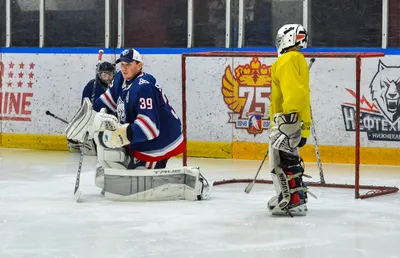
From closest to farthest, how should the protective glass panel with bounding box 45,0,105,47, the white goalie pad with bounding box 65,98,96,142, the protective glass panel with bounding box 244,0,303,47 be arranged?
1. the white goalie pad with bounding box 65,98,96,142
2. the protective glass panel with bounding box 244,0,303,47
3. the protective glass panel with bounding box 45,0,105,47

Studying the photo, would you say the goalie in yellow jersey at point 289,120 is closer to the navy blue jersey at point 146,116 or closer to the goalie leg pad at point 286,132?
the goalie leg pad at point 286,132

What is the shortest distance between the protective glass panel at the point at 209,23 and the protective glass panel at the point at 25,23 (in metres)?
2.01

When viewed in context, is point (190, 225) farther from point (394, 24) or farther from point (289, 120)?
point (394, 24)

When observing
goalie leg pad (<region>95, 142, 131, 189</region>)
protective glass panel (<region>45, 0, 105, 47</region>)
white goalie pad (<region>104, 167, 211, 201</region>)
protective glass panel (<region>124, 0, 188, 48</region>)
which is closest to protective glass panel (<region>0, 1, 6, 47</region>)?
protective glass panel (<region>45, 0, 105, 47</region>)

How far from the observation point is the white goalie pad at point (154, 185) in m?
7.40

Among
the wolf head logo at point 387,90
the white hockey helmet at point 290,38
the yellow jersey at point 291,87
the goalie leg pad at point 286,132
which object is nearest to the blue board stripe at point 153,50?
the wolf head logo at point 387,90

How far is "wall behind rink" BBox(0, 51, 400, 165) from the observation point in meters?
9.96

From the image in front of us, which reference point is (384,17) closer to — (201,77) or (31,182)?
(201,77)

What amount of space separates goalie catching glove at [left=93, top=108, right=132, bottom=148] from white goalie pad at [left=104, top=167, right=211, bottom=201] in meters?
0.24

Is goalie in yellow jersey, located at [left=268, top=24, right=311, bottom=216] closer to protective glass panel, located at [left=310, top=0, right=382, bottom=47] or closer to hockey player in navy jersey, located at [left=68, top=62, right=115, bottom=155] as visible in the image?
hockey player in navy jersey, located at [left=68, top=62, right=115, bottom=155]

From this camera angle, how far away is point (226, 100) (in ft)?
35.0

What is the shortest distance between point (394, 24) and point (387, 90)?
63cm

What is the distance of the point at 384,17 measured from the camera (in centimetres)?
991

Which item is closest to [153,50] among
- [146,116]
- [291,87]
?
[146,116]
